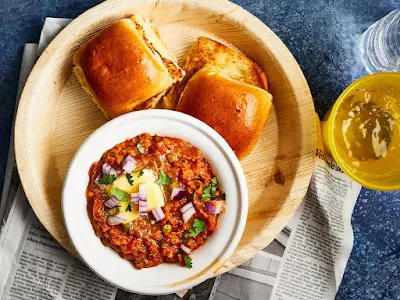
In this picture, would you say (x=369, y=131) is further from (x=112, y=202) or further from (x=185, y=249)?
(x=112, y=202)

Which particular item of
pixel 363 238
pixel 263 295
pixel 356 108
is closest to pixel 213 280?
pixel 263 295

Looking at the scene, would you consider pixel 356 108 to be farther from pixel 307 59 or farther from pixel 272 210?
pixel 272 210

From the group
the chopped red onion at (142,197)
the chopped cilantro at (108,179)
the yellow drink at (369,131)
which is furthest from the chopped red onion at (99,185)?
the yellow drink at (369,131)

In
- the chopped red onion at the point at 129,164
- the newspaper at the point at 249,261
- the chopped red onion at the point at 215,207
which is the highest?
the chopped red onion at the point at 129,164

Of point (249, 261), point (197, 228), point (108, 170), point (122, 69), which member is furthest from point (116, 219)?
point (249, 261)

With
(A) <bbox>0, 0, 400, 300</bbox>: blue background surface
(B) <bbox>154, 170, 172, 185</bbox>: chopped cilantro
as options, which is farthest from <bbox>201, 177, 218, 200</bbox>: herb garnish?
(A) <bbox>0, 0, 400, 300</bbox>: blue background surface

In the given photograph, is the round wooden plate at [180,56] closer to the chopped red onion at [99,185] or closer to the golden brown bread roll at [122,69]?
the golden brown bread roll at [122,69]

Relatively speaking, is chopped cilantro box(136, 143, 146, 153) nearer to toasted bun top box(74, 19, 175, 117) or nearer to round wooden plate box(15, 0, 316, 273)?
toasted bun top box(74, 19, 175, 117)
